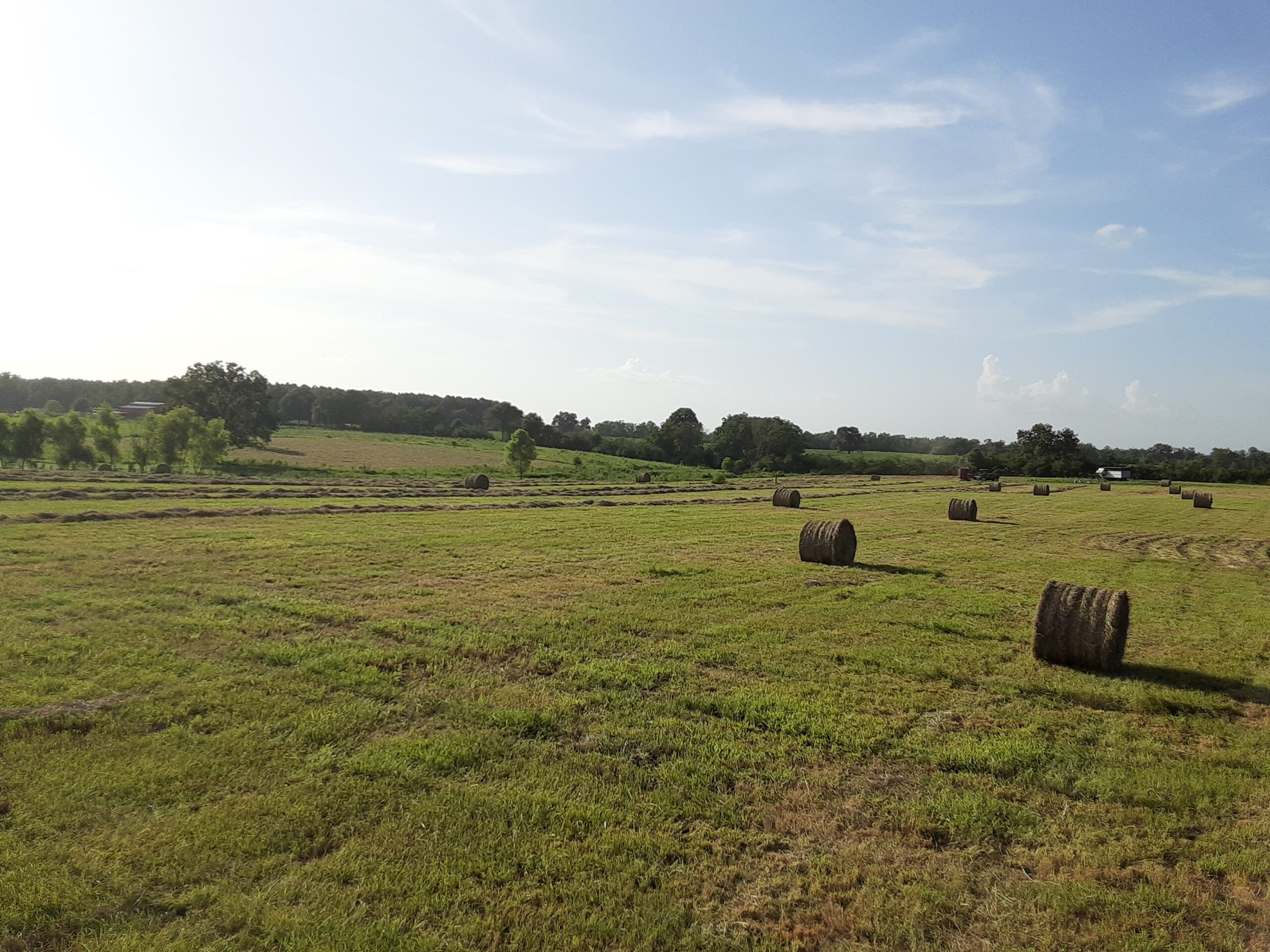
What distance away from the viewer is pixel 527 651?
10.6m

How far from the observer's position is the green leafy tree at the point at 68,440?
7056 centimetres

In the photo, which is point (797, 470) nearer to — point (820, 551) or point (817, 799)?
point (820, 551)

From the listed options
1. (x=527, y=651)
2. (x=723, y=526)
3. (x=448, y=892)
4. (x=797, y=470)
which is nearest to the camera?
(x=448, y=892)

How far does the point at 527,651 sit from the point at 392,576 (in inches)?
283

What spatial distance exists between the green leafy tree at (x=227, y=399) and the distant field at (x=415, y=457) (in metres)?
3.39

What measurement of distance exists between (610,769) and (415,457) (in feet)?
313

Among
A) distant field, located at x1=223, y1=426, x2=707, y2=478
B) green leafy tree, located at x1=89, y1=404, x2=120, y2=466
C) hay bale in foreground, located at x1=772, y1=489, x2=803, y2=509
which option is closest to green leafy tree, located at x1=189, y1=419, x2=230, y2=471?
distant field, located at x1=223, y1=426, x2=707, y2=478

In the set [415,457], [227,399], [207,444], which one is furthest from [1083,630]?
[227,399]

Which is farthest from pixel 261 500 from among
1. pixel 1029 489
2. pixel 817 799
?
pixel 1029 489

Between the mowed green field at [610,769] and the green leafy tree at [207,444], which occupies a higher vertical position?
the green leafy tree at [207,444]

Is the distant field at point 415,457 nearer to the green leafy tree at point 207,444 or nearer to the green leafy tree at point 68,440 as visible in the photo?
the green leafy tree at point 207,444

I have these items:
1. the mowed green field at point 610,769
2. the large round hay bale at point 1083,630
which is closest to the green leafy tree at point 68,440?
the mowed green field at point 610,769

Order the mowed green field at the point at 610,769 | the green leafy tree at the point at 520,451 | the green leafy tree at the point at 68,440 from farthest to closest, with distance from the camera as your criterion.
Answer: the green leafy tree at the point at 520,451 → the green leafy tree at the point at 68,440 → the mowed green field at the point at 610,769

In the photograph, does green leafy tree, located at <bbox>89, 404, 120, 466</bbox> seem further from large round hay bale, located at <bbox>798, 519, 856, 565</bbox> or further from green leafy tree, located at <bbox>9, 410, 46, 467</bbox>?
large round hay bale, located at <bbox>798, 519, 856, 565</bbox>
